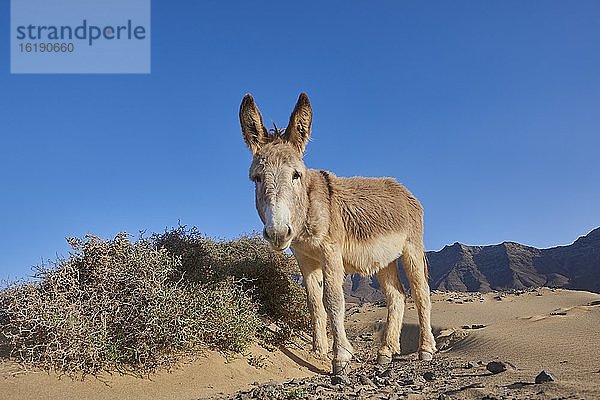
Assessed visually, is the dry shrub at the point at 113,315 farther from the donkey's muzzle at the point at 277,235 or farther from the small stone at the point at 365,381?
the small stone at the point at 365,381

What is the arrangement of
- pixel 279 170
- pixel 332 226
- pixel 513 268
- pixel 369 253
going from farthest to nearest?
pixel 513 268 → pixel 369 253 → pixel 332 226 → pixel 279 170

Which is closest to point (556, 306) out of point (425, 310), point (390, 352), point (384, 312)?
point (384, 312)

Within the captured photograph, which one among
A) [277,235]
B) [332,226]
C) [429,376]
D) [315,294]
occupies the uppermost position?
[332,226]

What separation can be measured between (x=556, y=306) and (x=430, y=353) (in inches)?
268

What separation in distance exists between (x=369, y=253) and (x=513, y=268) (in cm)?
3555

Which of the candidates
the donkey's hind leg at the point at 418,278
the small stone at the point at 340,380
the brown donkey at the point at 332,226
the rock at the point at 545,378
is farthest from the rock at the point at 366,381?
the donkey's hind leg at the point at 418,278

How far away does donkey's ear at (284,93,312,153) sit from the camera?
7223 millimetres

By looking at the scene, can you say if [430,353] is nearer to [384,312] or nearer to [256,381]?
[256,381]

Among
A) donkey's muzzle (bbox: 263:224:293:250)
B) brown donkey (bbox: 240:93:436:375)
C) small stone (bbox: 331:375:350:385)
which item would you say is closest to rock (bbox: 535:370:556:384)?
small stone (bbox: 331:375:350:385)

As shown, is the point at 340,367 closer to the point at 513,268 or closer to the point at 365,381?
the point at 365,381

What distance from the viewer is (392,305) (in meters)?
9.39

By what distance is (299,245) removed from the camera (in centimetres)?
750

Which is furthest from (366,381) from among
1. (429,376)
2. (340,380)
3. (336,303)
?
(336,303)

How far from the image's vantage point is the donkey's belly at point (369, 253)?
809 cm
